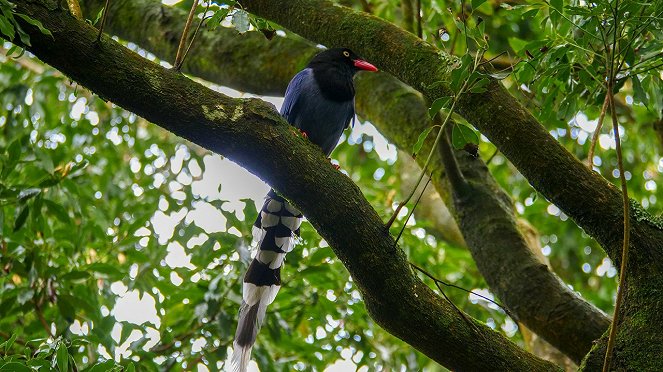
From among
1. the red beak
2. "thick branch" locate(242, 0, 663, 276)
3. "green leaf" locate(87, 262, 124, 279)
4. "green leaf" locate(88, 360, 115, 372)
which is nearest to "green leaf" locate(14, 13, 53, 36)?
"green leaf" locate(88, 360, 115, 372)

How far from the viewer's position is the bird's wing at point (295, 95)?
471 centimetres

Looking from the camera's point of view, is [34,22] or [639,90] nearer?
[34,22]

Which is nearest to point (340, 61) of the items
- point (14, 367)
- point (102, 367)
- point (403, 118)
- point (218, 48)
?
point (403, 118)

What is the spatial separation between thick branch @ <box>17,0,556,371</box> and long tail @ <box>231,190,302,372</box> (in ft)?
3.49

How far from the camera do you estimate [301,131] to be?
4648mm

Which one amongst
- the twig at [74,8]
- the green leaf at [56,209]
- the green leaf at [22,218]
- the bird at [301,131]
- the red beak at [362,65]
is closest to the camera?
the twig at [74,8]

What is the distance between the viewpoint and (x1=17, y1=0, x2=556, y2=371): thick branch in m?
2.51

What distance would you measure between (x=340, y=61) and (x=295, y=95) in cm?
40

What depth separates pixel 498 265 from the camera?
13.3 ft

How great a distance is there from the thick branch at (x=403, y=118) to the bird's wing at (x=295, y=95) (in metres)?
0.55

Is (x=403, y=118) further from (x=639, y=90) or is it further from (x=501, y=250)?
(x=639, y=90)

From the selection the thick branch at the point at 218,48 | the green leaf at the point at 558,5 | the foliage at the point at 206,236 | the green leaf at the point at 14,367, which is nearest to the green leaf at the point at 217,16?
the foliage at the point at 206,236

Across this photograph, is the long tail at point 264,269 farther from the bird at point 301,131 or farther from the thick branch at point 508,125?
the thick branch at point 508,125

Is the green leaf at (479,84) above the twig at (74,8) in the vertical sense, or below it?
above
